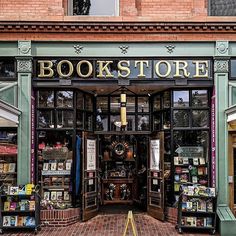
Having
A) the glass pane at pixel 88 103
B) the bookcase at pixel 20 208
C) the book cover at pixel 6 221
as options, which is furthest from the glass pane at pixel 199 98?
the book cover at pixel 6 221

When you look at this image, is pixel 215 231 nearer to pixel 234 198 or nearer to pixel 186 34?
pixel 234 198

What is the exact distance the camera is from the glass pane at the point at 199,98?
1114cm

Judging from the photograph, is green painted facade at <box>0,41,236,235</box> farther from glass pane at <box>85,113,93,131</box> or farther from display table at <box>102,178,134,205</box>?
display table at <box>102,178,134,205</box>

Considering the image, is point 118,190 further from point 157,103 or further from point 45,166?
point 157,103

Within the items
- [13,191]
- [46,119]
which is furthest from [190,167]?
[13,191]

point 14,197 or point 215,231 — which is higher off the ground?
point 14,197

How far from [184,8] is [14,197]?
6862 mm

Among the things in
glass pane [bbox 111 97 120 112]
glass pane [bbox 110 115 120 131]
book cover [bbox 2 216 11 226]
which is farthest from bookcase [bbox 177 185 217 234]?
book cover [bbox 2 216 11 226]

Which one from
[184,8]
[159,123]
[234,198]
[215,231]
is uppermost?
[184,8]

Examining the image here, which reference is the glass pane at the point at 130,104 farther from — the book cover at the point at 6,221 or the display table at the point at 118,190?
the book cover at the point at 6,221

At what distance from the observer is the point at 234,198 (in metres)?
11.0

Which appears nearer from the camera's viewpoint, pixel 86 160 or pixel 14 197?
pixel 14 197

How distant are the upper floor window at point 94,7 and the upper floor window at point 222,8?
9.03ft

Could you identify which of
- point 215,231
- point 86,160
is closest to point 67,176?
point 86,160
